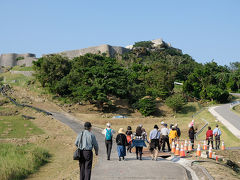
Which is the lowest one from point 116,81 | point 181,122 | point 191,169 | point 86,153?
point 191,169

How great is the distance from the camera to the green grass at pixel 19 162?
1152 centimetres

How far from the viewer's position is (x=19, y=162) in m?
13.1

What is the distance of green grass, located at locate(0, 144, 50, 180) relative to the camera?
11523 mm

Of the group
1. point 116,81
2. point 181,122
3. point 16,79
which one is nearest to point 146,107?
point 116,81

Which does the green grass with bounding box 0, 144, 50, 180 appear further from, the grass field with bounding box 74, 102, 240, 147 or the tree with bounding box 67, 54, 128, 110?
the tree with bounding box 67, 54, 128, 110

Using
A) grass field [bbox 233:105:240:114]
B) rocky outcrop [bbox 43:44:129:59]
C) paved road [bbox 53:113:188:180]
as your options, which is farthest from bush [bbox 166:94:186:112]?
rocky outcrop [bbox 43:44:129:59]

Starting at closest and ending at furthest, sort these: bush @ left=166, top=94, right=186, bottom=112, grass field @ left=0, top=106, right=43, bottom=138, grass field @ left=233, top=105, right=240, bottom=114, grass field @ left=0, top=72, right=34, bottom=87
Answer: grass field @ left=0, top=106, right=43, bottom=138
grass field @ left=233, top=105, right=240, bottom=114
bush @ left=166, top=94, right=186, bottom=112
grass field @ left=0, top=72, right=34, bottom=87

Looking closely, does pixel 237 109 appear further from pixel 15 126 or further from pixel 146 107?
pixel 15 126

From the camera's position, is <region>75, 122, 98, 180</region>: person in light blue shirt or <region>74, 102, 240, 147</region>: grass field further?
<region>74, 102, 240, 147</region>: grass field

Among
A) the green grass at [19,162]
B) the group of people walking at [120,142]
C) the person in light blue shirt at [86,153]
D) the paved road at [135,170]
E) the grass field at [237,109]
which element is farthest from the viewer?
the grass field at [237,109]

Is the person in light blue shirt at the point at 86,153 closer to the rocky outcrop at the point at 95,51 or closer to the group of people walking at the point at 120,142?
the group of people walking at the point at 120,142

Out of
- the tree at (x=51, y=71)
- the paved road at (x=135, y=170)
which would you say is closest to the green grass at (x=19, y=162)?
the paved road at (x=135, y=170)

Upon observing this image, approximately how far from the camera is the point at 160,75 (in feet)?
166

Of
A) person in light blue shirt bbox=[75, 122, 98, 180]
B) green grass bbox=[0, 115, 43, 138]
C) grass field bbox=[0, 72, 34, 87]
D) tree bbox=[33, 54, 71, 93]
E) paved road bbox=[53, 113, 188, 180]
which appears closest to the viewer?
person in light blue shirt bbox=[75, 122, 98, 180]
